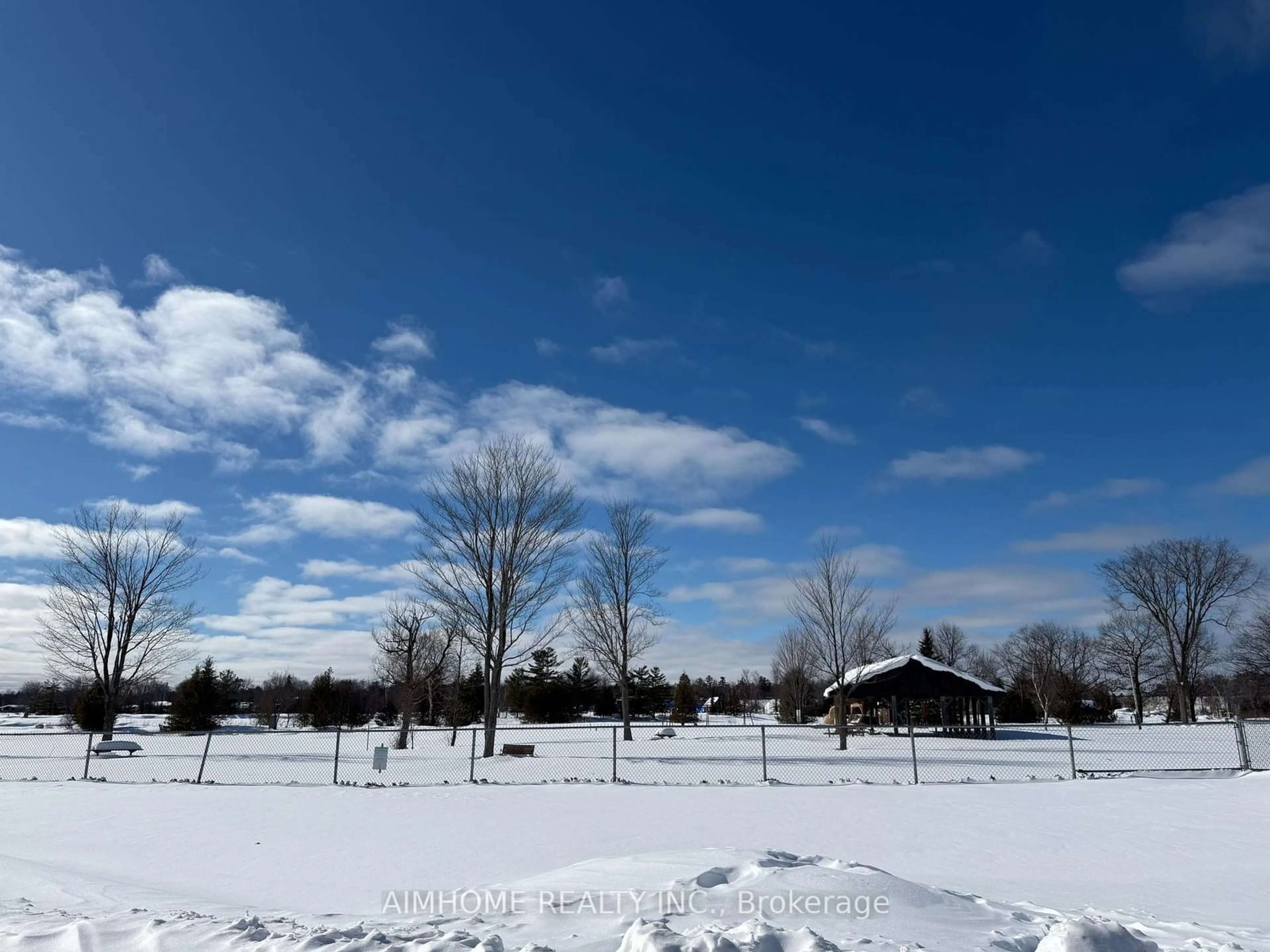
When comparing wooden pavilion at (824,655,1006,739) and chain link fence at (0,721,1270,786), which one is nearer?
chain link fence at (0,721,1270,786)

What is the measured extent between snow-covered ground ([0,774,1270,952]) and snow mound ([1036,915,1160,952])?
1cm

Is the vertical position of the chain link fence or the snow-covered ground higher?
the snow-covered ground

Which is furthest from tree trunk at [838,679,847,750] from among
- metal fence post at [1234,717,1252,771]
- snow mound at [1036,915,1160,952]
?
snow mound at [1036,915,1160,952]

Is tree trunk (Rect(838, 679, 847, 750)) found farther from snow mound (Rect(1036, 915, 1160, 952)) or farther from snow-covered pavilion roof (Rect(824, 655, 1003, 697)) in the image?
snow mound (Rect(1036, 915, 1160, 952))

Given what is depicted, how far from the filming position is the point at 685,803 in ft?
42.2

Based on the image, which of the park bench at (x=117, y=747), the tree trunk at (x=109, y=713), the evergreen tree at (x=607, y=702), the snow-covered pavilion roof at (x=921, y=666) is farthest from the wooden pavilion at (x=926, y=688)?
the evergreen tree at (x=607, y=702)

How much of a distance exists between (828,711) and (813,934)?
1862 inches

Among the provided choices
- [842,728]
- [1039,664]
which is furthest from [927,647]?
[842,728]

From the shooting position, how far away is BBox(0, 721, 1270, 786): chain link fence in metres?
17.4

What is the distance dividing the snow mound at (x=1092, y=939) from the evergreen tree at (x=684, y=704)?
50291mm

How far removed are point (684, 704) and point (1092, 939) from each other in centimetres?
5417

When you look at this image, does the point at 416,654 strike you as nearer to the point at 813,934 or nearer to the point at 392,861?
the point at 392,861

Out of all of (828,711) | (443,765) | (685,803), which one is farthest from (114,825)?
(828,711)

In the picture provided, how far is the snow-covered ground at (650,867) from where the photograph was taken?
4.89 m
